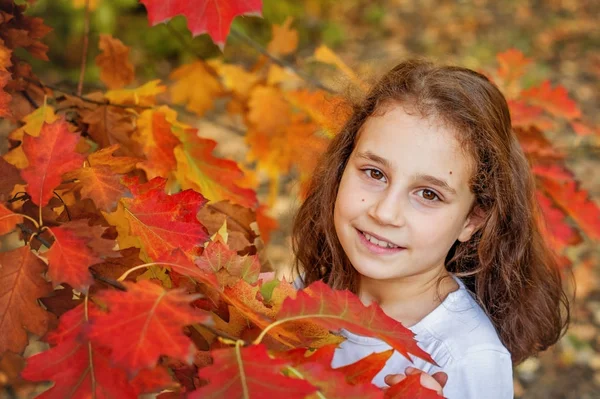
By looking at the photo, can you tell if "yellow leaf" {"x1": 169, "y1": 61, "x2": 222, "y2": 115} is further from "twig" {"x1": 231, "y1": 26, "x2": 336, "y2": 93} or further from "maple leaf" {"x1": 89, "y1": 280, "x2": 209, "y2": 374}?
"maple leaf" {"x1": 89, "y1": 280, "x2": 209, "y2": 374}

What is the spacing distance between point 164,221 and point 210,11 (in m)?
0.34

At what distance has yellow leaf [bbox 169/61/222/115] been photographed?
2.14 metres

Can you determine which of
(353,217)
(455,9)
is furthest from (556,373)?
(455,9)

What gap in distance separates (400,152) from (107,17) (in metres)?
3.74

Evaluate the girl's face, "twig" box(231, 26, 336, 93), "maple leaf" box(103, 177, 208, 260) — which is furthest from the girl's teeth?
"twig" box(231, 26, 336, 93)

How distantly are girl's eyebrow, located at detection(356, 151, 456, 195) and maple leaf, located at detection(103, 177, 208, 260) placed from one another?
0.38 meters

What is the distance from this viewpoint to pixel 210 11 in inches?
43.3

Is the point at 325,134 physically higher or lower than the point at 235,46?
higher

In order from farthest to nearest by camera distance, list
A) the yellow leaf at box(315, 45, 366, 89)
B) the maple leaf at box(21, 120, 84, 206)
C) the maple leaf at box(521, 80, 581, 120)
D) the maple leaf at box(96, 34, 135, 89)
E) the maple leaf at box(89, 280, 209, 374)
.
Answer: the maple leaf at box(521, 80, 581, 120) → the yellow leaf at box(315, 45, 366, 89) → the maple leaf at box(96, 34, 135, 89) → the maple leaf at box(21, 120, 84, 206) → the maple leaf at box(89, 280, 209, 374)

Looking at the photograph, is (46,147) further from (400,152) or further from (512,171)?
(512,171)

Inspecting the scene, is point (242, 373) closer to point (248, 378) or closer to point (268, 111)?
point (248, 378)

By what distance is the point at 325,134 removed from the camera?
1.87 metres

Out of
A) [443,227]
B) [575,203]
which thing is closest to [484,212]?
[443,227]

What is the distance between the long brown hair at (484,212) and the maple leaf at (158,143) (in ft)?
1.20
